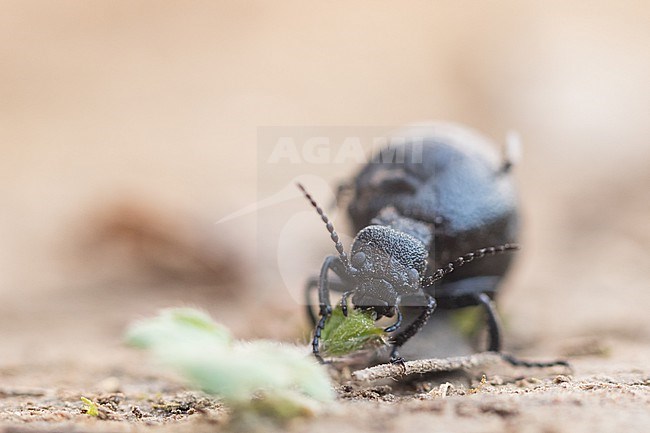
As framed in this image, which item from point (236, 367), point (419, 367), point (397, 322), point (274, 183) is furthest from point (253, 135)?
point (236, 367)

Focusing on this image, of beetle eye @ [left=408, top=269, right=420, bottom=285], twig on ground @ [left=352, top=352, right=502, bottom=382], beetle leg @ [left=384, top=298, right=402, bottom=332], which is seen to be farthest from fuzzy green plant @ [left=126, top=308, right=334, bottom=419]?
beetle eye @ [left=408, top=269, right=420, bottom=285]

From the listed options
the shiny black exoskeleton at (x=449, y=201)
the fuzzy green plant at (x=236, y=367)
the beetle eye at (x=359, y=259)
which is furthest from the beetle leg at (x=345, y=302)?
the shiny black exoskeleton at (x=449, y=201)

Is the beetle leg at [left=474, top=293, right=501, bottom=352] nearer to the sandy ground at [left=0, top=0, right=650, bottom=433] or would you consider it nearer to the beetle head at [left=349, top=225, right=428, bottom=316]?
the sandy ground at [left=0, top=0, right=650, bottom=433]

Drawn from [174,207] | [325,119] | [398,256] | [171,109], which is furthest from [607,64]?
[398,256]

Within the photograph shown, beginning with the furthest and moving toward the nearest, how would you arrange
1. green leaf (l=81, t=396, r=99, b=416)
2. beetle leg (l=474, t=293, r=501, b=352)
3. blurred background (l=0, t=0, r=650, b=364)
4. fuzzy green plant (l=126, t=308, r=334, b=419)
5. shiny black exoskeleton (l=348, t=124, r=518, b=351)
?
blurred background (l=0, t=0, r=650, b=364), shiny black exoskeleton (l=348, t=124, r=518, b=351), beetle leg (l=474, t=293, r=501, b=352), green leaf (l=81, t=396, r=99, b=416), fuzzy green plant (l=126, t=308, r=334, b=419)

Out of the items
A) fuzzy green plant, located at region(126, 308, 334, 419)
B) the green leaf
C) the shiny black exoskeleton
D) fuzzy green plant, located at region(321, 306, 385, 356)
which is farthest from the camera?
the shiny black exoskeleton
